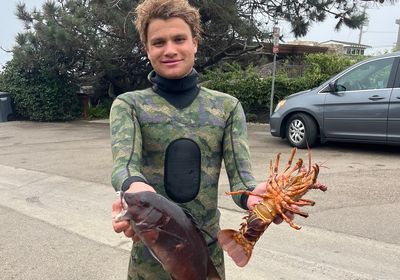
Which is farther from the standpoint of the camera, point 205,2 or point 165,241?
point 205,2

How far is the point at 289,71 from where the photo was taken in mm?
14656

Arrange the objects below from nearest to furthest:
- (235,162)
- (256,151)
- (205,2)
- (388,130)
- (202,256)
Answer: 1. (202,256)
2. (235,162)
3. (388,130)
4. (256,151)
5. (205,2)

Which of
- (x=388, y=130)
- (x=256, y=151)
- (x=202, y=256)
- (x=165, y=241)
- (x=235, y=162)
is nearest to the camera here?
(x=165, y=241)

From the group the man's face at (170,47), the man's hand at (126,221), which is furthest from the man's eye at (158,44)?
the man's hand at (126,221)

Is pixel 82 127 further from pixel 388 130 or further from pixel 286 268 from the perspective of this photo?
pixel 286 268

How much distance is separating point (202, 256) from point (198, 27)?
99 cm

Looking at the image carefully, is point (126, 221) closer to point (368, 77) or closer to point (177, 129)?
point (177, 129)

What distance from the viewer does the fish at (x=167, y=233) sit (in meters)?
1.32

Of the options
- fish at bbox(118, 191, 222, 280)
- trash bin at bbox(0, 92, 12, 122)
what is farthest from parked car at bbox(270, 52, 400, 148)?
trash bin at bbox(0, 92, 12, 122)

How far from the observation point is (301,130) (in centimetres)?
905

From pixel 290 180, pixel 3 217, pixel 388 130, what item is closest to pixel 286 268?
pixel 290 180

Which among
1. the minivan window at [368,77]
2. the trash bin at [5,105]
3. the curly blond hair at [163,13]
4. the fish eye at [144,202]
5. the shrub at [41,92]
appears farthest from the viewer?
the trash bin at [5,105]

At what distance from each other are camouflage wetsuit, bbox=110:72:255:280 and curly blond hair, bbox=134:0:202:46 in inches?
9.1

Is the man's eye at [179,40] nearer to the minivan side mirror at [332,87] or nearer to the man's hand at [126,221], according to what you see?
the man's hand at [126,221]
